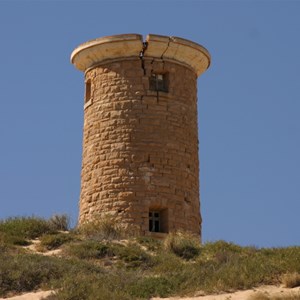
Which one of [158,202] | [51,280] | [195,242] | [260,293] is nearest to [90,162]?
[158,202]

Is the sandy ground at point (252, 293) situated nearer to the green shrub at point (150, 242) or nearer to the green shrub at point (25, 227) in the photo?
the green shrub at point (150, 242)

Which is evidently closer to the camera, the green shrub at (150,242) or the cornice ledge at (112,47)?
the green shrub at (150,242)

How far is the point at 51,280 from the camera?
1399cm

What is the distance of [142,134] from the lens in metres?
19.9

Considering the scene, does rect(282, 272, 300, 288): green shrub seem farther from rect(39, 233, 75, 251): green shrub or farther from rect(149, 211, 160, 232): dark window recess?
rect(149, 211, 160, 232): dark window recess

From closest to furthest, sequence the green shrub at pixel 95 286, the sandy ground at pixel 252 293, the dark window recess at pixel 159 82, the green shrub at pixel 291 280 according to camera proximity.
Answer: the sandy ground at pixel 252 293
the green shrub at pixel 95 286
the green shrub at pixel 291 280
the dark window recess at pixel 159 82

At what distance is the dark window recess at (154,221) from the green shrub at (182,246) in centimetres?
177

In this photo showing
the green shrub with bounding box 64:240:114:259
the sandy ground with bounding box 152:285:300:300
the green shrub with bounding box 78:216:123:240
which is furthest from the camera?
→ the green shrub with bounding box 78:216:123:240

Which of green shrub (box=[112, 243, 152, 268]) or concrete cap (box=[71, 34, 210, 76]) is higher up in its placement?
concrete cap (box=[71, 34, 210, 76])

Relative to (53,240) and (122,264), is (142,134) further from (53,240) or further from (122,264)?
(122,264)

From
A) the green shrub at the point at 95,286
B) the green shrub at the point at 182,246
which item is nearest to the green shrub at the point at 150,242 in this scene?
the green shrub at the point at 182,246

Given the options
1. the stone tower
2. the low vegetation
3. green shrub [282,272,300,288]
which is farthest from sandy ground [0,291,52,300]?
the stone tower

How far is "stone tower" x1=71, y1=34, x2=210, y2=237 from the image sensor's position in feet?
64.3

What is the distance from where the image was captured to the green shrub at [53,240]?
1723 centimetres
